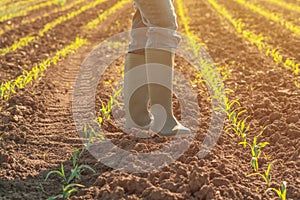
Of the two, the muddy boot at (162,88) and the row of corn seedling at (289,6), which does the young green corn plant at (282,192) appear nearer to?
the muddy boot at (162,88)

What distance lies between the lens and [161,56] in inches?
142

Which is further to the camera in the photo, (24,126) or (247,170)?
(24,126)

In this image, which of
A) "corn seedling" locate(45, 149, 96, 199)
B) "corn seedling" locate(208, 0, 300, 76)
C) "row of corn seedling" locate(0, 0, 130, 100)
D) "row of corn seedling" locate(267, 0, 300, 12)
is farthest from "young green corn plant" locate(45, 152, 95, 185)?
"row of corn seedling" locate(267, 0, 300, 12)

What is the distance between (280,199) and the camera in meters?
2.72

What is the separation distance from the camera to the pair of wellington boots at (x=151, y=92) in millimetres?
3598

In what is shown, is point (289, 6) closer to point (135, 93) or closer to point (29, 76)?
point (29, 76)

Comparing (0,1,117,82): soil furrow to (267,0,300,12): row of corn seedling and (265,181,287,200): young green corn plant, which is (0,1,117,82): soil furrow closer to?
(265,181,287,200): young green corn plant

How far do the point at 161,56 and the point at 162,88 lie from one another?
0.70ft

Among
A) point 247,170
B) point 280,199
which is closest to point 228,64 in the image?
point 247,170

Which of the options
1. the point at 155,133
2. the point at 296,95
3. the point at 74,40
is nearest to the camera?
the point at 155,133

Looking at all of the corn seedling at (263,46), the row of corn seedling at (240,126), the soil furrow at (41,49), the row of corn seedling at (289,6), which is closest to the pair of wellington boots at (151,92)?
the row of corn seedling at (240,126)

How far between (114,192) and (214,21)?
8.43m

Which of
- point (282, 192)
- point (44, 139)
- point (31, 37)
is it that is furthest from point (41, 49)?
point (282, 192)

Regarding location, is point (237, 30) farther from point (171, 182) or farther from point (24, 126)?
point (171, 182)
